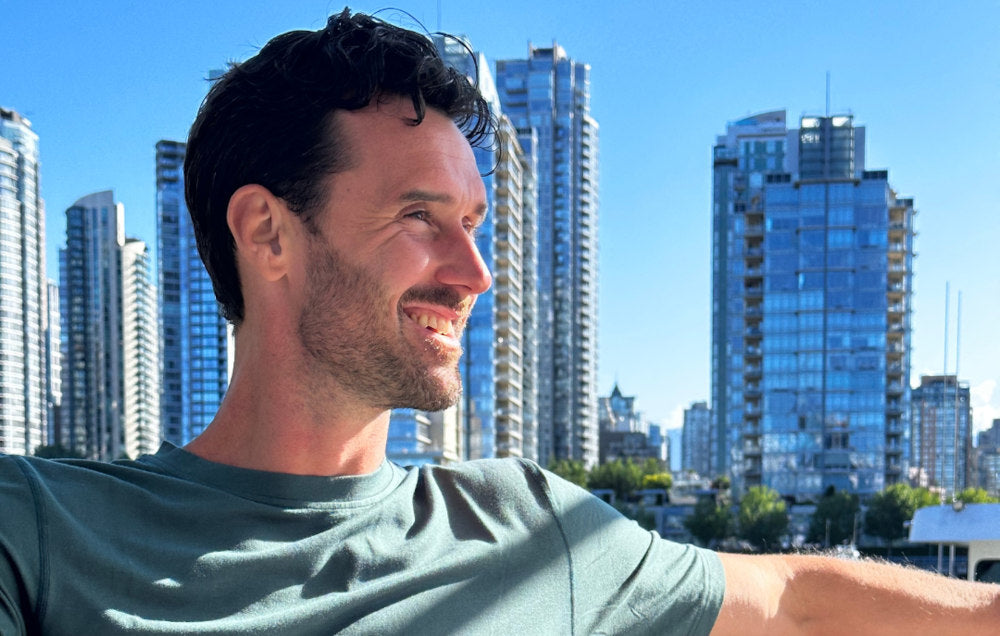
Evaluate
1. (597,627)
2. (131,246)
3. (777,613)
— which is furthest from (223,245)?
(131,246)

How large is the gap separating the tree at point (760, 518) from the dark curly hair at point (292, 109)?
3839 cm

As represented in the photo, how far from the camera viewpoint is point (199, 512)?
1.03 metres

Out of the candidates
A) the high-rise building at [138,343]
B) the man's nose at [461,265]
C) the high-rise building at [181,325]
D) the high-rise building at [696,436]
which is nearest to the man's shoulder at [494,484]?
the man's nose at [461,265]

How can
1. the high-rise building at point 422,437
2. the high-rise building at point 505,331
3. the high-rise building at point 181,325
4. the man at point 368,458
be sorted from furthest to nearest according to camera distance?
the high-rise building at point 181,325, the high-rise building at point 505,331, the high-rise building at point 422,437, the man at point 368,458

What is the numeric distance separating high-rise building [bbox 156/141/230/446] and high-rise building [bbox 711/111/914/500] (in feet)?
99.9

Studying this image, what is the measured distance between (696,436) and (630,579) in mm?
145329

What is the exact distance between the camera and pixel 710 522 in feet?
131

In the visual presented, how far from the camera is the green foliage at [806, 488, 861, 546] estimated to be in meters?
38.9

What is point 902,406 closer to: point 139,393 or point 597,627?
point 139,393

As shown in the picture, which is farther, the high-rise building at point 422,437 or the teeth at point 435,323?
the high-rise building at point 422,437

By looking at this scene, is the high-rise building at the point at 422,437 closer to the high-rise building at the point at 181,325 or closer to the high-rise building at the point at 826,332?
the high-rise building at the point at 826,332

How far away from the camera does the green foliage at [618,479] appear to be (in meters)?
47.4

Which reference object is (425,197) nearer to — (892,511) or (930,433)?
(892,511)

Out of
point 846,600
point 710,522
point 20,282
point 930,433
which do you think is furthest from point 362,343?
point 930,433
